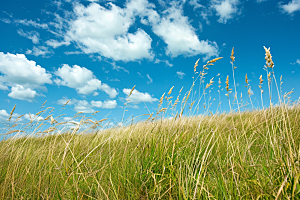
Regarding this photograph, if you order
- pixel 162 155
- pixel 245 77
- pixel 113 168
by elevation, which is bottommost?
pixel 113 168

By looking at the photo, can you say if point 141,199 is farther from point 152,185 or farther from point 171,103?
point 171,103

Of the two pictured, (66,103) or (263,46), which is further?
(66,103)

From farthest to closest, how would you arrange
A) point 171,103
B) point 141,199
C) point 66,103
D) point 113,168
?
point 66,103
point 171,103
point 113,168
point 141,199

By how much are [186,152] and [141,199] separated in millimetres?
648

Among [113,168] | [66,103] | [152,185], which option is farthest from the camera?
[66,103]

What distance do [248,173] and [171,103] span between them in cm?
178

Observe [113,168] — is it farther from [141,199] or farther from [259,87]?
[259,87]

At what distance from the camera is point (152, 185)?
163 cm

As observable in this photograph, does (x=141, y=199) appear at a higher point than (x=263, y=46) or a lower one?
lower

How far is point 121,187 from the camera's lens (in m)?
1.59

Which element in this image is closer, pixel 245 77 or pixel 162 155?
pixel 162 155

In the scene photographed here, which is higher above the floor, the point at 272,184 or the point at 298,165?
the point at 298,165

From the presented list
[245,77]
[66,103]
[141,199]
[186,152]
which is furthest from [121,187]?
[66,103]

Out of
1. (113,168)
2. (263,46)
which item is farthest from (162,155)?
(263,46)
